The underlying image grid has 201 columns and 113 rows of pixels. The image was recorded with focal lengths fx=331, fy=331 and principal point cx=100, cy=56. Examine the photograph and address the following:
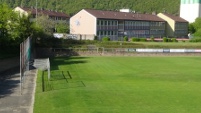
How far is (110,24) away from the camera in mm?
82250

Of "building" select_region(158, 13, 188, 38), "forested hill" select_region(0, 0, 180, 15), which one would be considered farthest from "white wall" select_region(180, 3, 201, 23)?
"forested hill" select_region(0, 0, 180, 15)

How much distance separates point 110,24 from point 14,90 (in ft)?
203

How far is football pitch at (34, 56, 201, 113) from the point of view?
16.8 m

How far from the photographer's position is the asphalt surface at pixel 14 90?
17.1 metres

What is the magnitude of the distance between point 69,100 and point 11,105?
123 inches

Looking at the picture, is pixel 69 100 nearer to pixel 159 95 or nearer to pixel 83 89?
pixel 83 89

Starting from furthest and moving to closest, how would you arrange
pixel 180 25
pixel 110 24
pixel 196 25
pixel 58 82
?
1. pixel 196 25
2. pixel 180 25
3. pixel 110 24
4. pixel 58 82

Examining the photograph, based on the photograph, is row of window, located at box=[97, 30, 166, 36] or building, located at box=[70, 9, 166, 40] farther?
row of window, located at box=[97, 30, 166, 36]

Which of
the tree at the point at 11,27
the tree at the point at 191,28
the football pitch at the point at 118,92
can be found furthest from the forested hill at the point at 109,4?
the football pitch at the point at 118,92

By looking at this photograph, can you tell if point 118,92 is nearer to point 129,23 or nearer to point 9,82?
point 9,82

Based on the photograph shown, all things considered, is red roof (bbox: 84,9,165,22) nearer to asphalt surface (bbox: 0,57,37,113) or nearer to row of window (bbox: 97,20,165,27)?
row of window (bbox: 97,20,165,27)

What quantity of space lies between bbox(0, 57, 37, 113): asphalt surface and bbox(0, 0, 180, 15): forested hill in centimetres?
12969

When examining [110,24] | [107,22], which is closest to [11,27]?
[107,22]

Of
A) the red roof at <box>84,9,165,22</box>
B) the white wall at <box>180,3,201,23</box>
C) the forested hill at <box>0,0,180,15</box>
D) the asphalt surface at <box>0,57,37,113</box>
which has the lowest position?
the asphalt surface at <box>0,57,37,113</box>
